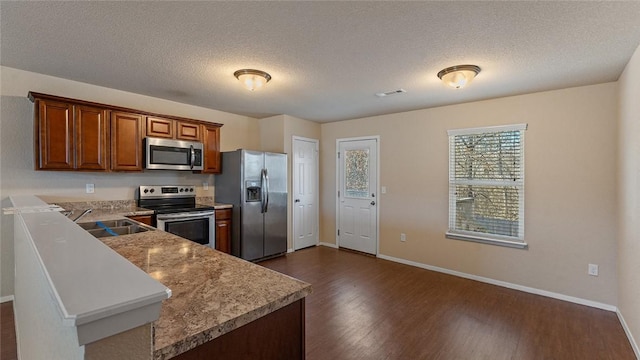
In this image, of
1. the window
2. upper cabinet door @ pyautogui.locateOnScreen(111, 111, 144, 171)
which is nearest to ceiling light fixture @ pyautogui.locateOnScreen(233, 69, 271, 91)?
upper cabinet door @ pyautogui.locateOnScreen(111, 111, 144, 171)

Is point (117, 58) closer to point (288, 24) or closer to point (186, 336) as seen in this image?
point (288, 24)

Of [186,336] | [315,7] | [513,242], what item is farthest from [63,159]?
[513,242]

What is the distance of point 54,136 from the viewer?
2928 mm

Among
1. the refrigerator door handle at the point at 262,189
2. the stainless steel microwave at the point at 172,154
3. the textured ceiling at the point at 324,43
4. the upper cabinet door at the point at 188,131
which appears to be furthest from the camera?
the refrigerator door handle at the point at 262,189

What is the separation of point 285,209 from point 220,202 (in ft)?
3.37

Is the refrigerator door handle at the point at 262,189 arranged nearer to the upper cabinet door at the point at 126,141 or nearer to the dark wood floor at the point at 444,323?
the dark wood floor at the point at 444,323

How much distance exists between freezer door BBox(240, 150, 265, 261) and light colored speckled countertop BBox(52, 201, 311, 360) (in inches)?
94.8

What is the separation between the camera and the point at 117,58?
259cm

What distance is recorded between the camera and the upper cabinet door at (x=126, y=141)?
3324mm

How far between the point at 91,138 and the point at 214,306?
10.4ft

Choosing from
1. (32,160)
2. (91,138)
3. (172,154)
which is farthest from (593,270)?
(32,160)

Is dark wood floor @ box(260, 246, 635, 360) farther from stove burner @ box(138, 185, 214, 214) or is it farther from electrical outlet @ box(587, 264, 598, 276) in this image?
stove burner @ box(138, 185, 214, 214)

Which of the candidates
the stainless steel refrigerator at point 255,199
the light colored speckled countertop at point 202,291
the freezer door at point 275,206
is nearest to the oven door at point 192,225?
the stainless steel refrigerator at point 255,199

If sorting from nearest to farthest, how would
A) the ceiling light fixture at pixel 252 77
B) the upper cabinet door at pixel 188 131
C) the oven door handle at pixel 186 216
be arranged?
the ceiling light fixture at pixel 252 77, the oven door handle at pixel 186 216, the upper cabinet door at pixel 188 131
